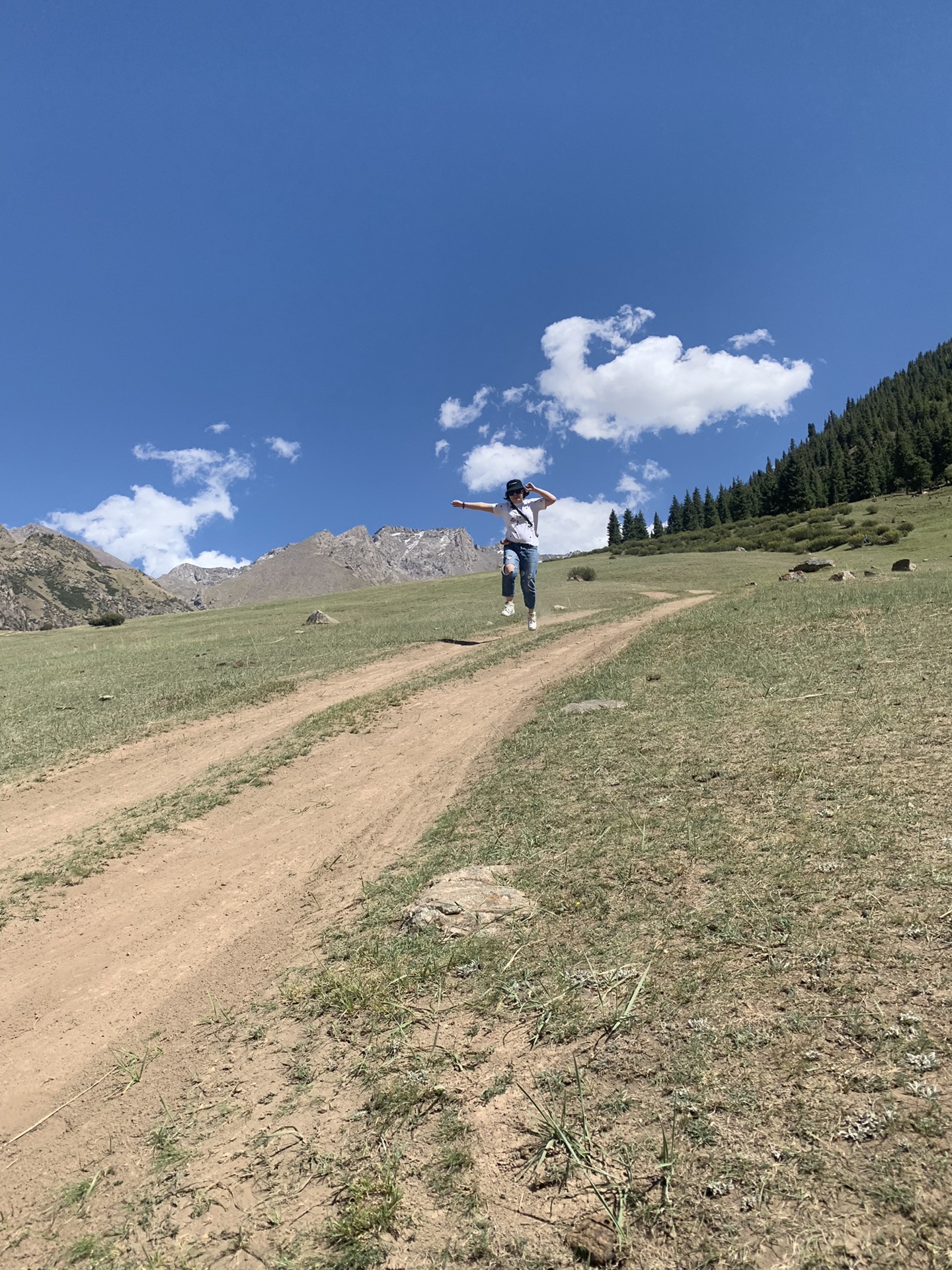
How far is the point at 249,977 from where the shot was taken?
154 inches

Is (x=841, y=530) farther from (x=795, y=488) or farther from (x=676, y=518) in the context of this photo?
(x=676, y=518)

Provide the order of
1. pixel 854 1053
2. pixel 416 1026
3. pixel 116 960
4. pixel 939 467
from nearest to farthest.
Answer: pixel 854 1053 → pixel 416 1026 → pixel 116 960 → pixel 939 467

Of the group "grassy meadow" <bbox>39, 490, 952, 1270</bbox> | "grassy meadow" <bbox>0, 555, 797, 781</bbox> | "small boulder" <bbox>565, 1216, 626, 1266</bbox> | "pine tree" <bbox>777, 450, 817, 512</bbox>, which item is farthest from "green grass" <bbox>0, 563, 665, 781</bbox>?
"pine tree" <bbox>777, 450, 817, 512</bbox>

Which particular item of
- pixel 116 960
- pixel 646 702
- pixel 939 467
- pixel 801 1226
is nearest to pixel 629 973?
pixel 801 1226

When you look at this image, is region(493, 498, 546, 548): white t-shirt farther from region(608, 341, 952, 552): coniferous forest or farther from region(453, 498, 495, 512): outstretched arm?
region(608, 341, 952, 552): coniferous forest

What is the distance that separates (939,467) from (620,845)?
120 m

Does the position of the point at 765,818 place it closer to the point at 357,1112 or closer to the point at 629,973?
the point at 629,973

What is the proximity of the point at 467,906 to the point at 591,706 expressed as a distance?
15.6ft

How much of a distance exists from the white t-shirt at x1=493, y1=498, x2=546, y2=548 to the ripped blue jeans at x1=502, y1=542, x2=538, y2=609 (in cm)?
14

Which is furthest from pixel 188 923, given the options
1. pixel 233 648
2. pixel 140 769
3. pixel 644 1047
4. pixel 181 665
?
pixel 233 648

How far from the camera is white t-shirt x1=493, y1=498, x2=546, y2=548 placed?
14.6 m

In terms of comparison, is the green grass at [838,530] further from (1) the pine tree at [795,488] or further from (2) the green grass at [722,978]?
(2) the green grass at [722,978]

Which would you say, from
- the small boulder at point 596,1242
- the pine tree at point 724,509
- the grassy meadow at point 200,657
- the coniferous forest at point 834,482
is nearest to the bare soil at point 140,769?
the grassy meadow at point 200,657

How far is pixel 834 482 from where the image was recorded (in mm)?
106625
